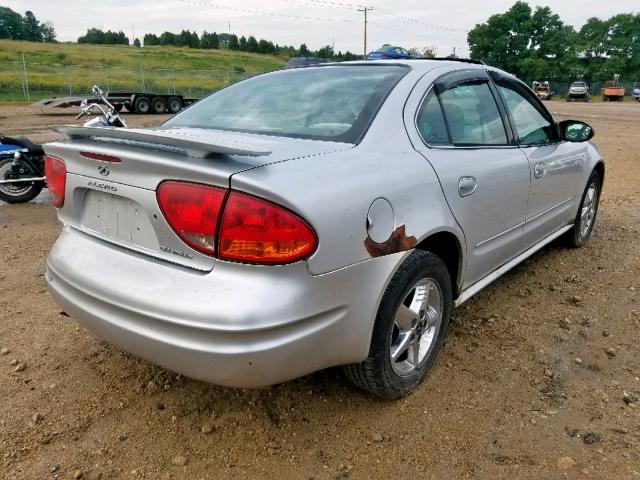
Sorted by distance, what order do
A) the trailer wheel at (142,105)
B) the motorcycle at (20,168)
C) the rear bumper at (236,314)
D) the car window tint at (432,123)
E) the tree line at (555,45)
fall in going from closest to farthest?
the rear bumper at (236,314), the car window tint at (432,123), the motorcycle at (20,168), the trailer wheel at (142,105), the tree line at (555,45)

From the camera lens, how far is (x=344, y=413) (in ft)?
7.90

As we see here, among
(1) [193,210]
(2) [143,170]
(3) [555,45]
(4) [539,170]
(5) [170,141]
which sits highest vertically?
(3) [555,45]

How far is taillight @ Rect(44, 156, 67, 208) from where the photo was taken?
235 cm

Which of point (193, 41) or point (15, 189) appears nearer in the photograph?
point (15, 189)

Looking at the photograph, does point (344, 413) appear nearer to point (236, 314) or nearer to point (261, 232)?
point (236, 314)

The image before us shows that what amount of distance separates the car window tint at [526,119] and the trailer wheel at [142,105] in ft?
66.2

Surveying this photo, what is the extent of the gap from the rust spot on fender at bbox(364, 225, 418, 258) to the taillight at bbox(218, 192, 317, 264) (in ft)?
1.01

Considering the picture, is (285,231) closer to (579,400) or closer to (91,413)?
(91,413)

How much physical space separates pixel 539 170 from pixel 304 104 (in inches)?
67.2

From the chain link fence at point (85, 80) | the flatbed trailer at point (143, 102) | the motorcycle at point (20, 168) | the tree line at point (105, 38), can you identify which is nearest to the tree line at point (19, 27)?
the tree line at point (105, 38)

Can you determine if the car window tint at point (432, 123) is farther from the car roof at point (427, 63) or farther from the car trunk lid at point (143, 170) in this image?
the car trunk lid at point (143, 170)

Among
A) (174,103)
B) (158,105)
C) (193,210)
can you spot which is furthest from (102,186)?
(174,103)

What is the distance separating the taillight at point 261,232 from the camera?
1.77 meters

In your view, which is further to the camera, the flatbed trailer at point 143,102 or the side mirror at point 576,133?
the flatbed trailer at point 143,102
